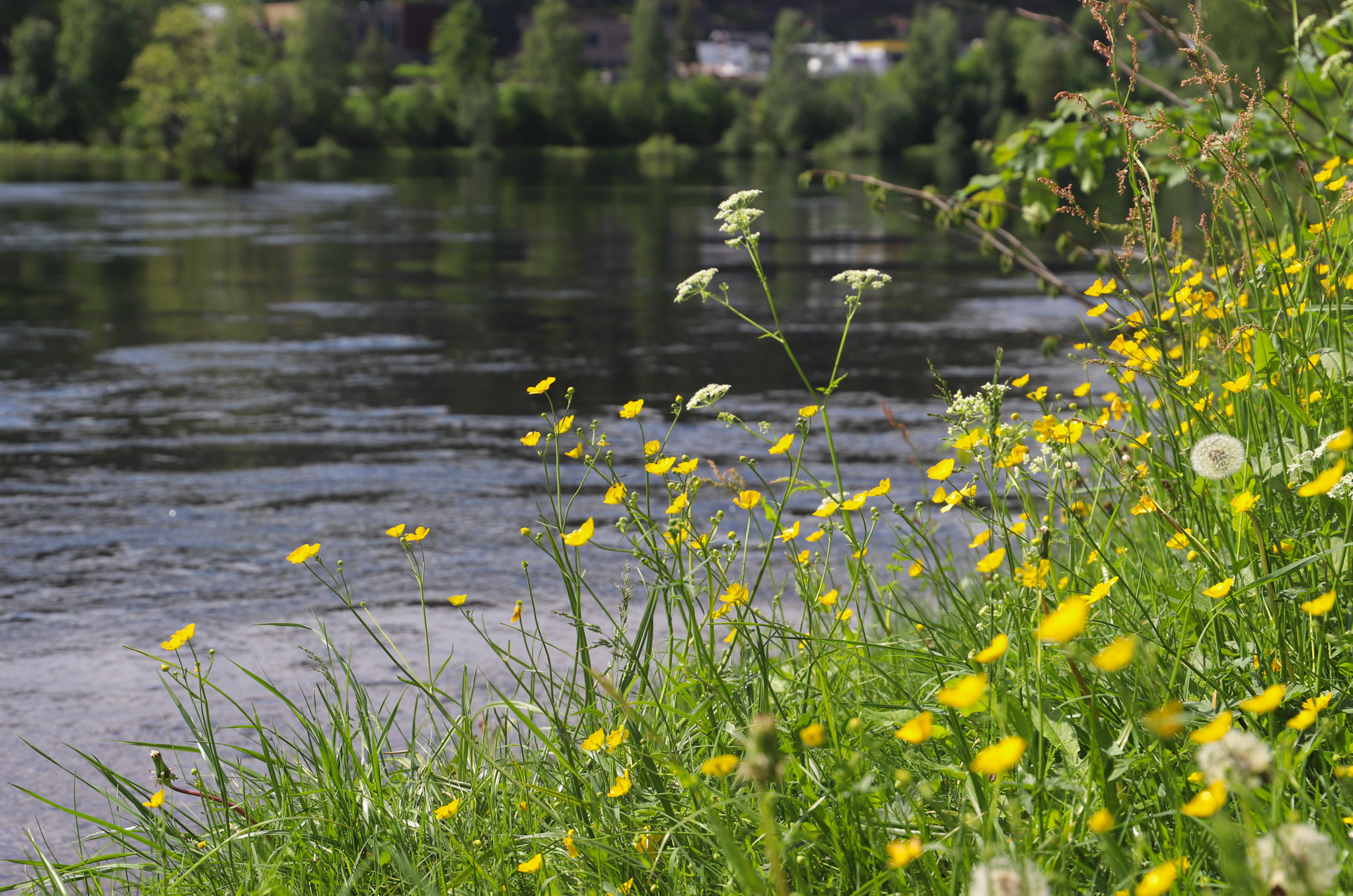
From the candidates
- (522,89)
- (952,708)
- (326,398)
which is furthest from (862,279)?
(522,89)

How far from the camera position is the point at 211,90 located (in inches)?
1678

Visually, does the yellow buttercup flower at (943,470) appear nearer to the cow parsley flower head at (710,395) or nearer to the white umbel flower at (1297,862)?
the cow parsley flower head at (710,395)

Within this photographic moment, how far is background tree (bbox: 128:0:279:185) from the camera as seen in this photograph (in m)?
40.8

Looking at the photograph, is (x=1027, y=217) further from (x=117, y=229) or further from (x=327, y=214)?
(x=327, y=214)

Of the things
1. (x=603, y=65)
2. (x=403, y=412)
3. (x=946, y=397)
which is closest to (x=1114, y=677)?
(x=946, y=397)

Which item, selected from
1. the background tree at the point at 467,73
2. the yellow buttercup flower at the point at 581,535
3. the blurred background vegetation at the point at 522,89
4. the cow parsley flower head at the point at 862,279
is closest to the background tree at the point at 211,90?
the blurred background vegetation at the point at 522,89

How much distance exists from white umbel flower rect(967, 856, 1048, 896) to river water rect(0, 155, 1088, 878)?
5.11ft

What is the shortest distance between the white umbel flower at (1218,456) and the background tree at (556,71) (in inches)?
3262

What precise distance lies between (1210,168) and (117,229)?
22281mm

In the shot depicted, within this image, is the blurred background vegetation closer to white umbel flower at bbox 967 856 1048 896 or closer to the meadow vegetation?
the meadow vegetation

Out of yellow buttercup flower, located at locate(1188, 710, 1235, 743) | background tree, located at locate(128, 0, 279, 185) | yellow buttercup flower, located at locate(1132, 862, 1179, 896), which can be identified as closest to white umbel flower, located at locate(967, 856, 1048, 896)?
yellow buttercup flower, located at locate(1132, 862, 1179, 896)

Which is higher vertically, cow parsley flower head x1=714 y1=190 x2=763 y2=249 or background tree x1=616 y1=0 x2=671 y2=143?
background tree x1=616 y1=0 x2=671 y2=143

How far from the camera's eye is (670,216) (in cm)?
2550

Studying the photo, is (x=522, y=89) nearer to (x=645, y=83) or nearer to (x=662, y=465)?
(x=645, y=83)
